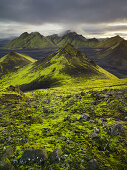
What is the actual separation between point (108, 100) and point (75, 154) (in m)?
14.4

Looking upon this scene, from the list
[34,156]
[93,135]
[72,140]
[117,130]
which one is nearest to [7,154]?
[34,156]

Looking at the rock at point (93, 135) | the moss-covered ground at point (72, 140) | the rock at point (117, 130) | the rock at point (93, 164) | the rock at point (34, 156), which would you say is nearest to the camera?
the rock at point (93, 164)

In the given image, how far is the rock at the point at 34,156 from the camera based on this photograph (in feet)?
32.8

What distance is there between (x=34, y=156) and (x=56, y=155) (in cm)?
181

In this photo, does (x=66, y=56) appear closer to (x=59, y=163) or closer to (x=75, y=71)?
(x=75, y=71)

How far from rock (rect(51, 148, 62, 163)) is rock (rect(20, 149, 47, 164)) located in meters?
0.65

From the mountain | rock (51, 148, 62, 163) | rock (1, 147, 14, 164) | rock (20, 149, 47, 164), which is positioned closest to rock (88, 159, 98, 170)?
rock (51, 148, 62, 163)

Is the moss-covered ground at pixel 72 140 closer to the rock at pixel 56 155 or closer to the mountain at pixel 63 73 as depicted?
the rock at pixel 56 155

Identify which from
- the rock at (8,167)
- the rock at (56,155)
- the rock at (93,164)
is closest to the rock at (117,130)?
the rock at (93,164)

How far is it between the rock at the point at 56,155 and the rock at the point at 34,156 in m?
0.65

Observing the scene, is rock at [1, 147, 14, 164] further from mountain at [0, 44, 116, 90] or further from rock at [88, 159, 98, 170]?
mountain at [0, 44, 116, 90]

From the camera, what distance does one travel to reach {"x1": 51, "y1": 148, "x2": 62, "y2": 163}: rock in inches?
397

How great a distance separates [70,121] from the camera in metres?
17.6

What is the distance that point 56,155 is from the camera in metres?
10.4
